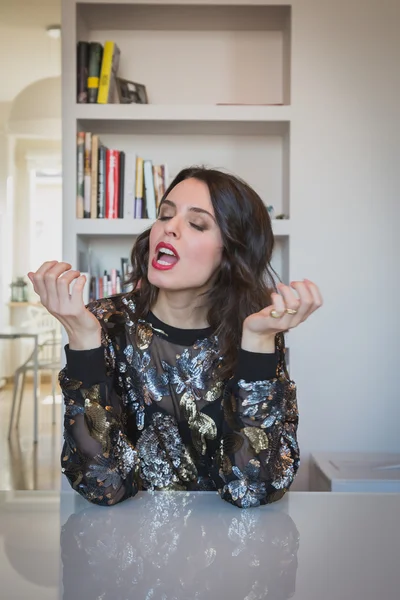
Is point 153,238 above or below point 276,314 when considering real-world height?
above

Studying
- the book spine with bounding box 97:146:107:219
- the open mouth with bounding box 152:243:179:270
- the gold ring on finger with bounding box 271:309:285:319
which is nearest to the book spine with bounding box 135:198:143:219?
the book spine with bounding box 97:146:107:219

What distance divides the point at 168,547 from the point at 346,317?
2376mm

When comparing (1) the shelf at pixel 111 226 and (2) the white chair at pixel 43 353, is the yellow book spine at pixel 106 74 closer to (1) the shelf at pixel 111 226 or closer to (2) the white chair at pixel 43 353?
(1) the shelf at pixel 111 226

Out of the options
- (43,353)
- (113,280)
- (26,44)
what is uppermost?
(26,44)

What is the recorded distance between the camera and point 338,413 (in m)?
3.11

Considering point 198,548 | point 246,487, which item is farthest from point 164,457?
point 198,548

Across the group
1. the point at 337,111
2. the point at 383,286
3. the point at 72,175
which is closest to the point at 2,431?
the point at 72,175

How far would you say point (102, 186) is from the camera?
303 centimetres

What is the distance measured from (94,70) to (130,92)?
0.59ft

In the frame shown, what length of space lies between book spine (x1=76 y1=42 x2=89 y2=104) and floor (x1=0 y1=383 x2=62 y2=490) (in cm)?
134

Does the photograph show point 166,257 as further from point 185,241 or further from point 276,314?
point 276,314

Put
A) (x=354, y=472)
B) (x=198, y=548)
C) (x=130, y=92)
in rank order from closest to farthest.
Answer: (x=198, y=548)
(x=354, y=472)
(x=130, y=92)

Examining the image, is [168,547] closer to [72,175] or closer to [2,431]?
[72,175]

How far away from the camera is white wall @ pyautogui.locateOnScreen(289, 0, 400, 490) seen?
9.98ft
